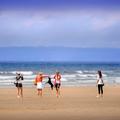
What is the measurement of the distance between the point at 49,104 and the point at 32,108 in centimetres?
227

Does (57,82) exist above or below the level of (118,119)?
above

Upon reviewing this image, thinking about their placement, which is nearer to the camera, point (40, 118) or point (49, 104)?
point (40, 118)

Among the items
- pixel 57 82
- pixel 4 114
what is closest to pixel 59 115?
pixel 4 114

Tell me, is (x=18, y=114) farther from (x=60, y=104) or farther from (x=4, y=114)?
(x=60, y=104)

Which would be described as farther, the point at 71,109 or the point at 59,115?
the point at 71,109

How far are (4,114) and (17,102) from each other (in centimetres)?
575

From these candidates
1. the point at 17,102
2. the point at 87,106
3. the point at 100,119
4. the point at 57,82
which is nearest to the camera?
the point at 100,119

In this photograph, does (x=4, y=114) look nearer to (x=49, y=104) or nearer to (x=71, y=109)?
(x=71, y=109)

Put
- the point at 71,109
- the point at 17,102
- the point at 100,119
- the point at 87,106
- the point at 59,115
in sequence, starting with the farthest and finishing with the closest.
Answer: the point at 17,102 < the point at 87,106 < the point at 71,109 < the point at 59,115 < the point at 100,119

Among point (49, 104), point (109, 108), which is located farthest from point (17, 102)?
point (109, 108)

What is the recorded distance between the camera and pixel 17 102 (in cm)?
2494

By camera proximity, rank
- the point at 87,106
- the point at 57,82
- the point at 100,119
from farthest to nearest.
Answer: the point at 57,82
the point at 87,106
the point at 100,119

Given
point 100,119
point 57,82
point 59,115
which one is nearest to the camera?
point 100,119

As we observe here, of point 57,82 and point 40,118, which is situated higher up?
point 57,82
